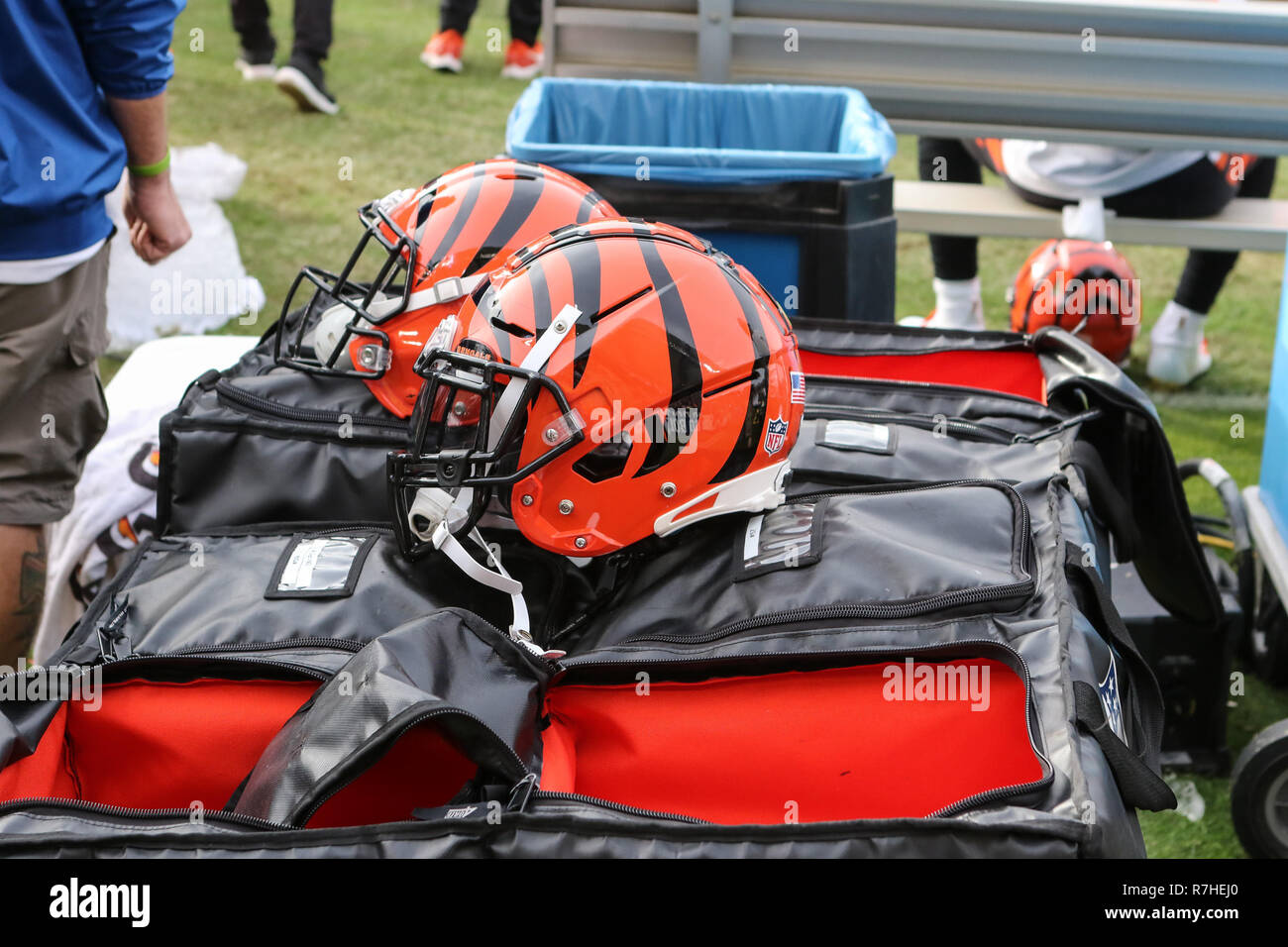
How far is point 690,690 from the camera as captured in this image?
1.51 metres

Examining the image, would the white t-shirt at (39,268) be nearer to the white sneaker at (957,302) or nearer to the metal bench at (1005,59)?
the metal bench at (1005,59)

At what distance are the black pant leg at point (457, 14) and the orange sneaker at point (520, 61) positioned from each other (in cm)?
26

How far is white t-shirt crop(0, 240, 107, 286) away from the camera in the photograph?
1794 millimetres

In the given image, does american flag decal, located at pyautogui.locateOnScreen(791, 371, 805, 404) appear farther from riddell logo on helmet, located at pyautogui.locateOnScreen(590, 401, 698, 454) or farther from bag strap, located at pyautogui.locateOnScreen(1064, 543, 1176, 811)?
bag strap, located at pyautogui.locateOnScreen(1064, 543, 1176, 811)

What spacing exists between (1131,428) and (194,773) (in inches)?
57.0

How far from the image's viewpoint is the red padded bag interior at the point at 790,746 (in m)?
1.41

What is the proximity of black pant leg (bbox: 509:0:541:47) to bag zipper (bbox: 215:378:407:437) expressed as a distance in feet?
15.9

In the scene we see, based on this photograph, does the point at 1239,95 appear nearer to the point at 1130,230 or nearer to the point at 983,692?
the point at 1130,230

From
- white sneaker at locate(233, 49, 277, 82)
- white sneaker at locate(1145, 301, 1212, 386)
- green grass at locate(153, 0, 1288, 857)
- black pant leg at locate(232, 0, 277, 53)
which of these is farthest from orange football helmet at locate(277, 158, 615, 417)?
white sneaker at locate(233, 49, 277, 82)

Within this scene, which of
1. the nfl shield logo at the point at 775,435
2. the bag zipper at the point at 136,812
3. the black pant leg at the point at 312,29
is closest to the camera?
the bag zipper at the point at 136,812

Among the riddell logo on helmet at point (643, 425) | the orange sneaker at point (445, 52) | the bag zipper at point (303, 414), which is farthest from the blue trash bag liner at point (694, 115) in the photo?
the orange sneaker at point (445, 52)

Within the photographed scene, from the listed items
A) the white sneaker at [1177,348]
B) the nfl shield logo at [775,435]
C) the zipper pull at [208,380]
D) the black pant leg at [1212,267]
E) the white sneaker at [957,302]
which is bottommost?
the white sneaker at [1177,348]
